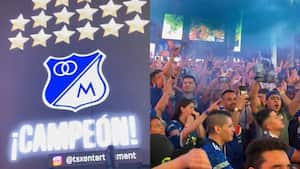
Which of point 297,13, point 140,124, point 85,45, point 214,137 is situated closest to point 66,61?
point 85,45

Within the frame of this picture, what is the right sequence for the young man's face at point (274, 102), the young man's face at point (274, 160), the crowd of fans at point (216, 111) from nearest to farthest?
the young man's face at point (274, 160)
the crowd of fans at point (216, 111)
the young man's face at point (274, 102)

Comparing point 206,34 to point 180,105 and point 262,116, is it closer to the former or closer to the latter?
point 180,105

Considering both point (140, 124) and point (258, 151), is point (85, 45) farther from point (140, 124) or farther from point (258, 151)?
point (258, 151)

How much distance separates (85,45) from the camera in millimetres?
2752

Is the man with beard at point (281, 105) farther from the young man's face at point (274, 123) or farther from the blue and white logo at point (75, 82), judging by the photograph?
the blue and white logo at point (75, 82)

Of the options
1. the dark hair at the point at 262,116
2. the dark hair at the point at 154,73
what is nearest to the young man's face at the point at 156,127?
the dark hair at the point at 154,73

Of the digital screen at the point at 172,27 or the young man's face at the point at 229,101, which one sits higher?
the digital screen at the point at 172,27

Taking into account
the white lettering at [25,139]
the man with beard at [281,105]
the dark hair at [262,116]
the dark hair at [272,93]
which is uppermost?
the dark hair at [272,93]

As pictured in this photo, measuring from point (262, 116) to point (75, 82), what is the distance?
111cm

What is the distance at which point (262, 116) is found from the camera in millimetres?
2986

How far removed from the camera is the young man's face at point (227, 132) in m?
2.85

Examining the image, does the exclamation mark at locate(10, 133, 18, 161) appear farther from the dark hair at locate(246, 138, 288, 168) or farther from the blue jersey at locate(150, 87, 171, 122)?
the dark hair at locate(246, 138, 288, 168)

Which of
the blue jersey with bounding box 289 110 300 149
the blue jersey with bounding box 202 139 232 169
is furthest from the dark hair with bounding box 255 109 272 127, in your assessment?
the blue jersey with bounding box 202 139 232 169

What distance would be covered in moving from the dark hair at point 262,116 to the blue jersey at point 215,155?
312 mm
